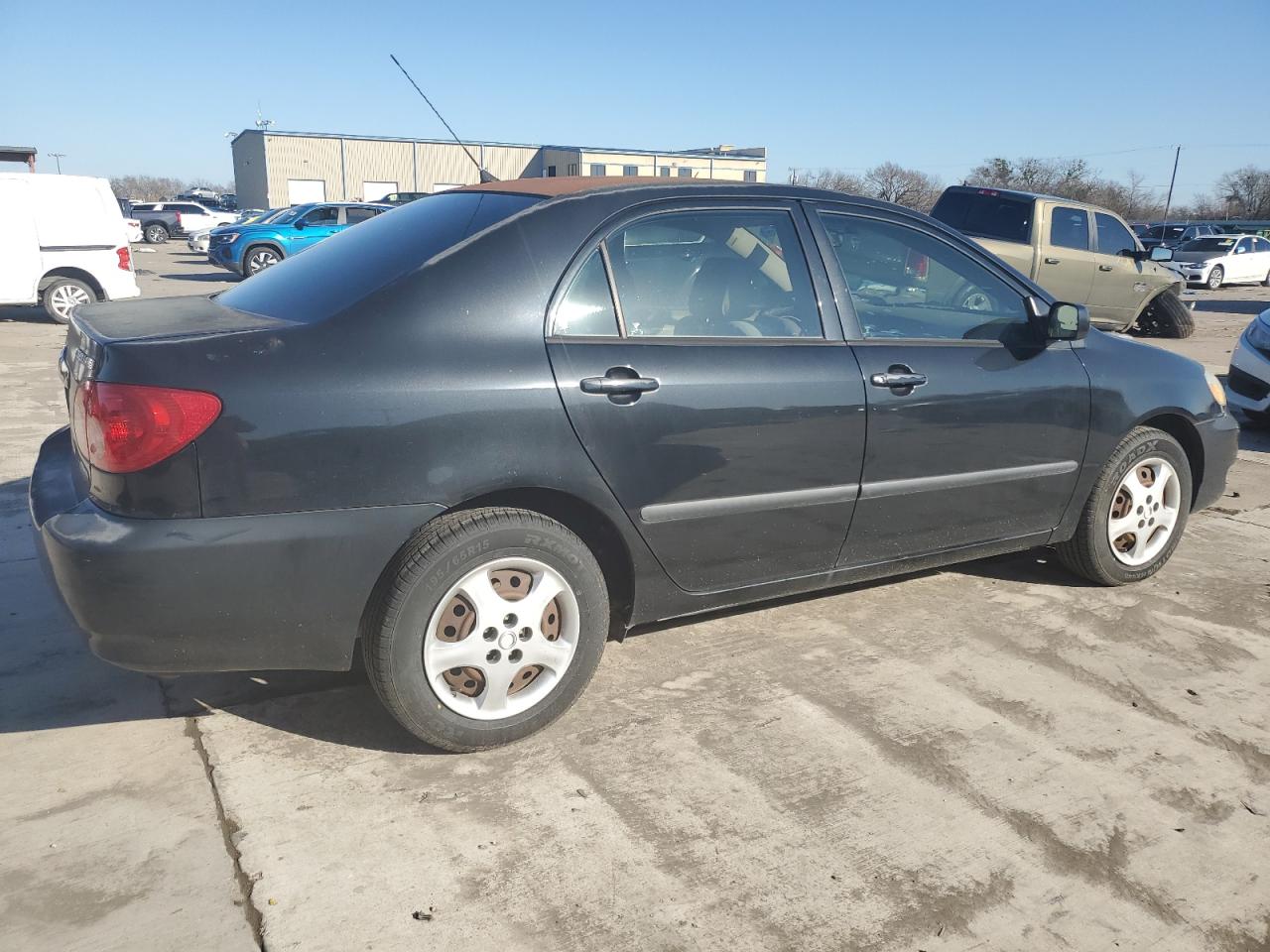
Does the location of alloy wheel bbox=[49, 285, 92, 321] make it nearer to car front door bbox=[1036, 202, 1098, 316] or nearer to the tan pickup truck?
the tan pickup truck

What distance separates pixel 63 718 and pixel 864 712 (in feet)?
8.30

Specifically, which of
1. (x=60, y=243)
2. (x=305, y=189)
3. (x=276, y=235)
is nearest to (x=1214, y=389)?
(x=60, y=243)

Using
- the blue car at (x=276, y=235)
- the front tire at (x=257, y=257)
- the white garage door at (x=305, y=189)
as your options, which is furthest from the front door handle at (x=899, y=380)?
the white garage door at (x=305, y=189)

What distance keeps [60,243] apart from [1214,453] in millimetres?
13024

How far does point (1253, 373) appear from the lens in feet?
25.9

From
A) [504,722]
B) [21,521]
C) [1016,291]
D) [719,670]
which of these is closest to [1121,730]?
[719,670]

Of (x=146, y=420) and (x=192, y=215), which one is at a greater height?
(x=192, y=215)

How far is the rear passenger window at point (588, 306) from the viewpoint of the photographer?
2.97m

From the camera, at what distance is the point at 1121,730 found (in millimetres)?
3242

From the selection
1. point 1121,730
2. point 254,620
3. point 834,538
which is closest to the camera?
point 254,620

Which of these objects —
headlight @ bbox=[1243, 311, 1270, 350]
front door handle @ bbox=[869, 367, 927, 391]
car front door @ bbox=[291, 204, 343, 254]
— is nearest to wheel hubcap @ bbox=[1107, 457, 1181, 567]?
front door handle @ bbox=[869, 367, 927, 391]

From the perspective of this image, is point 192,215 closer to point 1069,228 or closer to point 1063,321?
point 1069,228

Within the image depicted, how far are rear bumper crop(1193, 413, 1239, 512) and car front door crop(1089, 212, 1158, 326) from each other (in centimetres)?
922

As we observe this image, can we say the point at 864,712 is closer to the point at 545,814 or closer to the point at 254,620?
the point at 545,814
